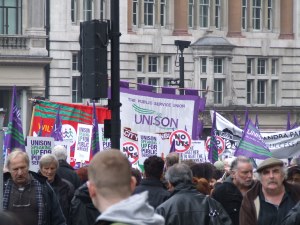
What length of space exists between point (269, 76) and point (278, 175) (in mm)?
44670

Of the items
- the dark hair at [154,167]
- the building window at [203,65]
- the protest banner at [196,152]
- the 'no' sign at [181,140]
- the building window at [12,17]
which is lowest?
the protest banner at [196,152]

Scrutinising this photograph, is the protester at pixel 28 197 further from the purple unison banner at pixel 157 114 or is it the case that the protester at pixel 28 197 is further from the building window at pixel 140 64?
the building window at pixel 140 64

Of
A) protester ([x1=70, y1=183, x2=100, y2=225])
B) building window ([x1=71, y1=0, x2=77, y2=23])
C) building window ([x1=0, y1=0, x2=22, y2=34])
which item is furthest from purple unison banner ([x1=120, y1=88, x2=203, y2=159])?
building window ([x1=71, y1=0, x2=77, y2=23])

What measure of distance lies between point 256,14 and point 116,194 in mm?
48741

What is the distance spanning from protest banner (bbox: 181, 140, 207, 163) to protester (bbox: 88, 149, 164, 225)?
20.6m

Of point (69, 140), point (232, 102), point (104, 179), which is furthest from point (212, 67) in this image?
point (104, 179)

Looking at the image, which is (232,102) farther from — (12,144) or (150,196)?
(150,196)

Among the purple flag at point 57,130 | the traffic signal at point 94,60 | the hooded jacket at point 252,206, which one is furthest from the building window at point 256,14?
the hooded jacket at point 252,206

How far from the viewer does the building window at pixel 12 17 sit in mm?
49094

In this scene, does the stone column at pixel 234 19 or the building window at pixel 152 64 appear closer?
the building window at pixel 152 64

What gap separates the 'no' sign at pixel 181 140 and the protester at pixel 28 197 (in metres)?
14.7

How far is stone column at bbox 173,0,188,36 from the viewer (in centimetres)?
5391

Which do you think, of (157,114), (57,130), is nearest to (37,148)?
(157,114)

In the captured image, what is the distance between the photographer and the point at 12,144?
22.1 meters
